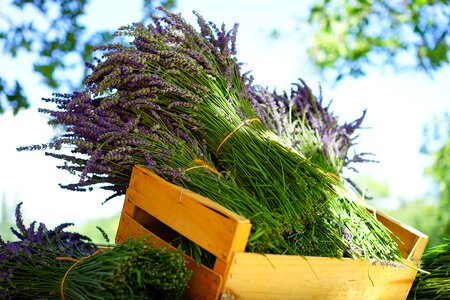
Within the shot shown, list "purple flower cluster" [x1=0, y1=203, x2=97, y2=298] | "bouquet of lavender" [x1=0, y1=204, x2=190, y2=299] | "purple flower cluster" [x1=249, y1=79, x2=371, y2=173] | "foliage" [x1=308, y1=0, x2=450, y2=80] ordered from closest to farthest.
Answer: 1. "bouquet of lavender" [x1=0, y1=204, x2=190, y2=299]
2. "purple flower cluster" [x1=0, y1=203, x2=97, y2=298]
3. "purple flower cluster" [x1=249, y1=79, x2=371, y2=173]
4. "foliage" [x1=308, y1=0, x2=450, y2=80]

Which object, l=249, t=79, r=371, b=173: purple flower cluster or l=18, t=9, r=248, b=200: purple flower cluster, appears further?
l=249, t=79, r=371, b=173: purple flower cluster

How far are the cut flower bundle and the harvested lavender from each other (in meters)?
0.24

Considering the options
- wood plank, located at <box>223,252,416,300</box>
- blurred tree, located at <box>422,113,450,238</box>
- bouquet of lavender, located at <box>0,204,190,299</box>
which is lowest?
bouquet of lavender, located at <box>0,204,190,299</box>

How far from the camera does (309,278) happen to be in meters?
1.41

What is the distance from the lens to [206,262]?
1.38 m

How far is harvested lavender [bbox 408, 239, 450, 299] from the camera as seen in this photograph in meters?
1.80

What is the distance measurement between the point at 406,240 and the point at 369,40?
125 inches

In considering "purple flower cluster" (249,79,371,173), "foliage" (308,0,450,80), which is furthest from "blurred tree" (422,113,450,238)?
"purple flower cluster" (249,79,371,173)

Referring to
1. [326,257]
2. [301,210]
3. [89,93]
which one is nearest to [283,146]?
[301,210]

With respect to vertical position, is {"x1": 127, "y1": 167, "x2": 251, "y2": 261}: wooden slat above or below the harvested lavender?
below

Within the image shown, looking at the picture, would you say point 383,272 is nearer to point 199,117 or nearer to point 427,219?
point 199,117

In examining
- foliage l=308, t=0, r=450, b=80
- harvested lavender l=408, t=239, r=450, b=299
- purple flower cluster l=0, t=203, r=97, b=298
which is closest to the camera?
purple flower cluster l=0, t=203, r=97, b=298

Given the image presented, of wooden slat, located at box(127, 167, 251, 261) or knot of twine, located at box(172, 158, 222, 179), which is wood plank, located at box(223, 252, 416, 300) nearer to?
wooden slat, located at box(127, 167, 251, 261)

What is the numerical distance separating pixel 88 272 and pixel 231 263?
0.33 meters
